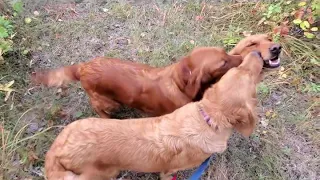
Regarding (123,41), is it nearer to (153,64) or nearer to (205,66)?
(153,64)

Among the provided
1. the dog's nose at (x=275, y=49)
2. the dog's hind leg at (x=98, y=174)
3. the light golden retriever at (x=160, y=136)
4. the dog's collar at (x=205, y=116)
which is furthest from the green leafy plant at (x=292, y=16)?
the dog's hind leg at (x=98, y=174)

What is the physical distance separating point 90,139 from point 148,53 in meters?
2.20

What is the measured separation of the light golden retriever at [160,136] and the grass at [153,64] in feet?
2.93

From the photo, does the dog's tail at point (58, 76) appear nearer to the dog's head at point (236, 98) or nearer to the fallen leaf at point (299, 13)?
the dog's head at point (236, 98)

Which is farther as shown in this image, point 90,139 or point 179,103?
point 179,103

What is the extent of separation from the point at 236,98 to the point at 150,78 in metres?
1.15

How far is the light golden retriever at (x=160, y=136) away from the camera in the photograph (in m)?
3.22

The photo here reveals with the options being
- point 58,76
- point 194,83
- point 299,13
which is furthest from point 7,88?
point 299,13

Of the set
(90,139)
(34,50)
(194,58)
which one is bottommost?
(34,50)

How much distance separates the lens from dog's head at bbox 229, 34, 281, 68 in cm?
390

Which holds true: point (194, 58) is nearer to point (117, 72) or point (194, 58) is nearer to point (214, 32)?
point (117, 72)

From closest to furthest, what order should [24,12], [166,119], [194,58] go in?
1. [166,119]
2. [194,58]
3. [24,12]

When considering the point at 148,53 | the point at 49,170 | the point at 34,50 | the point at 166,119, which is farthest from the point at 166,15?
the point at 49,170

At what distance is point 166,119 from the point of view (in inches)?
137
